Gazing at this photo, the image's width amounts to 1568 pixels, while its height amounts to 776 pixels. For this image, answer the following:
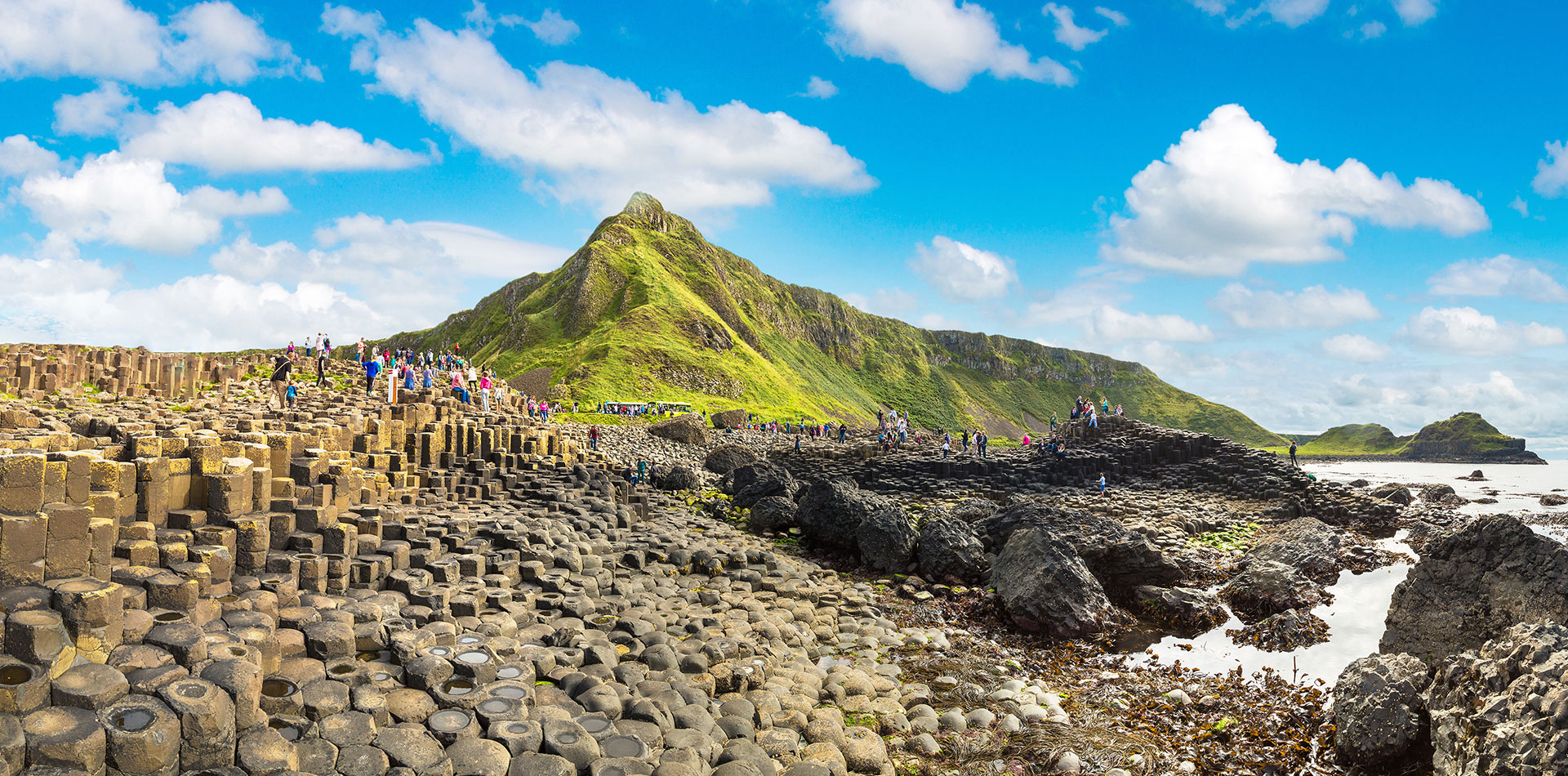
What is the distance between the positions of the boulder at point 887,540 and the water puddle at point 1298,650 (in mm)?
6673

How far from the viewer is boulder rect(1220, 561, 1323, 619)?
16.9 meters

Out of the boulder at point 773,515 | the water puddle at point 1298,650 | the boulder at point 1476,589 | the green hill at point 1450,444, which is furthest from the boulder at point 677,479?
the green hill at point 1450,444

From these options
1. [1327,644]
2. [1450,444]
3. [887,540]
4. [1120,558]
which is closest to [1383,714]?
[1327,644]

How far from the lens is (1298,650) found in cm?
1487

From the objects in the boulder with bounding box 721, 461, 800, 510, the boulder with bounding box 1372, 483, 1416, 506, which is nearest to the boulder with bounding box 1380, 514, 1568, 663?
the boulder with bounding box 721, 461, 800, 510

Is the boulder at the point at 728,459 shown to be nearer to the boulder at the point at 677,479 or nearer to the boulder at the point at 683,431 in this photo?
the boulder at the point at 677,479

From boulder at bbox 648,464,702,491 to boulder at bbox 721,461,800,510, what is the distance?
216cm

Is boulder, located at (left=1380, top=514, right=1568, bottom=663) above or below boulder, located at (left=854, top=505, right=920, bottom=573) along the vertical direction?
above

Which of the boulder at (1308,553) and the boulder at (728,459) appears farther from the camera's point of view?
the boulder at (728,459)

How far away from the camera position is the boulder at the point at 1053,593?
15.5m

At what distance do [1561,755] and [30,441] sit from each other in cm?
1847

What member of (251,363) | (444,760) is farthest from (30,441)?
(251,363)

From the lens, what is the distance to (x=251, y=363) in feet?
161

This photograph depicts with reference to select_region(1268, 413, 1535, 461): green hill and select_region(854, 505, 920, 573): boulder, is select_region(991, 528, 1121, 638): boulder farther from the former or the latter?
select_region(1268, 413, 1535, 461): green hill
